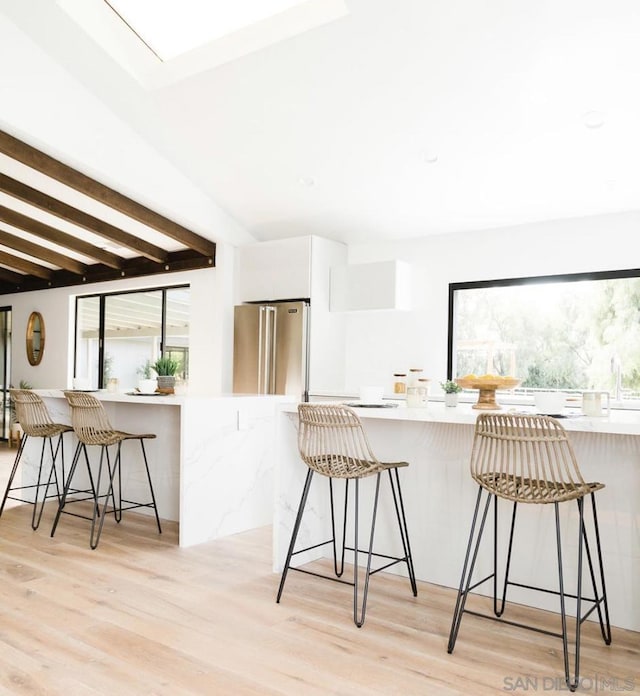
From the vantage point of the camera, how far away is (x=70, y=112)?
4.81 m

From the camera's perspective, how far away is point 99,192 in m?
5.38

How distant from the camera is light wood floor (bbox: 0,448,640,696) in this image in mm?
2223

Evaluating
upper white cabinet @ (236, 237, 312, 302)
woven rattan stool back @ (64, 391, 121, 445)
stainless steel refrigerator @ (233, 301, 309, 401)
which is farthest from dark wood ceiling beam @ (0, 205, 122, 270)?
woven rattan stool back @ (64, 391, 121, 445)

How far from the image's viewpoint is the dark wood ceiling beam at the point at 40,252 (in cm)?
714

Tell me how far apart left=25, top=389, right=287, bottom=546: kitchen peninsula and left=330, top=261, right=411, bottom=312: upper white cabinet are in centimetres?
154

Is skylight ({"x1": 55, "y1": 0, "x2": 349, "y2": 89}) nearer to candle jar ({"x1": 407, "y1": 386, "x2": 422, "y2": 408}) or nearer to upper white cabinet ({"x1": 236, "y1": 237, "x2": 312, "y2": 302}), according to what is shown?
upper white cabinet ({"x1": 236, "y1": 237, "x2": 312, "y2": 302})

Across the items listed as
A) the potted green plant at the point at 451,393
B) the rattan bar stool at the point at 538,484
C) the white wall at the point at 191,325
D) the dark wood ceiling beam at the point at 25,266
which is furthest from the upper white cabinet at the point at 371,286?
the dark wood ceiling beam at the point at 25,266

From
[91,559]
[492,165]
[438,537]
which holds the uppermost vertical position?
[492,165]

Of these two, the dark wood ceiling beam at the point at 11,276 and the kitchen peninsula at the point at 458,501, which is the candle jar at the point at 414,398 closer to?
the kitchen peninsula at the point at 458,501

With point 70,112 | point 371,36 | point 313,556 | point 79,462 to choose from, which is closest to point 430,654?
point 313,556

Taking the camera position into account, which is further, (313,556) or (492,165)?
(492,165)

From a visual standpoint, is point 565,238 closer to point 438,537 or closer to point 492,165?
point 492,165

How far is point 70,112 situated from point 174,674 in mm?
4082

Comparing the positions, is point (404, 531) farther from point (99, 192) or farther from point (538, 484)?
point (99, 192)
